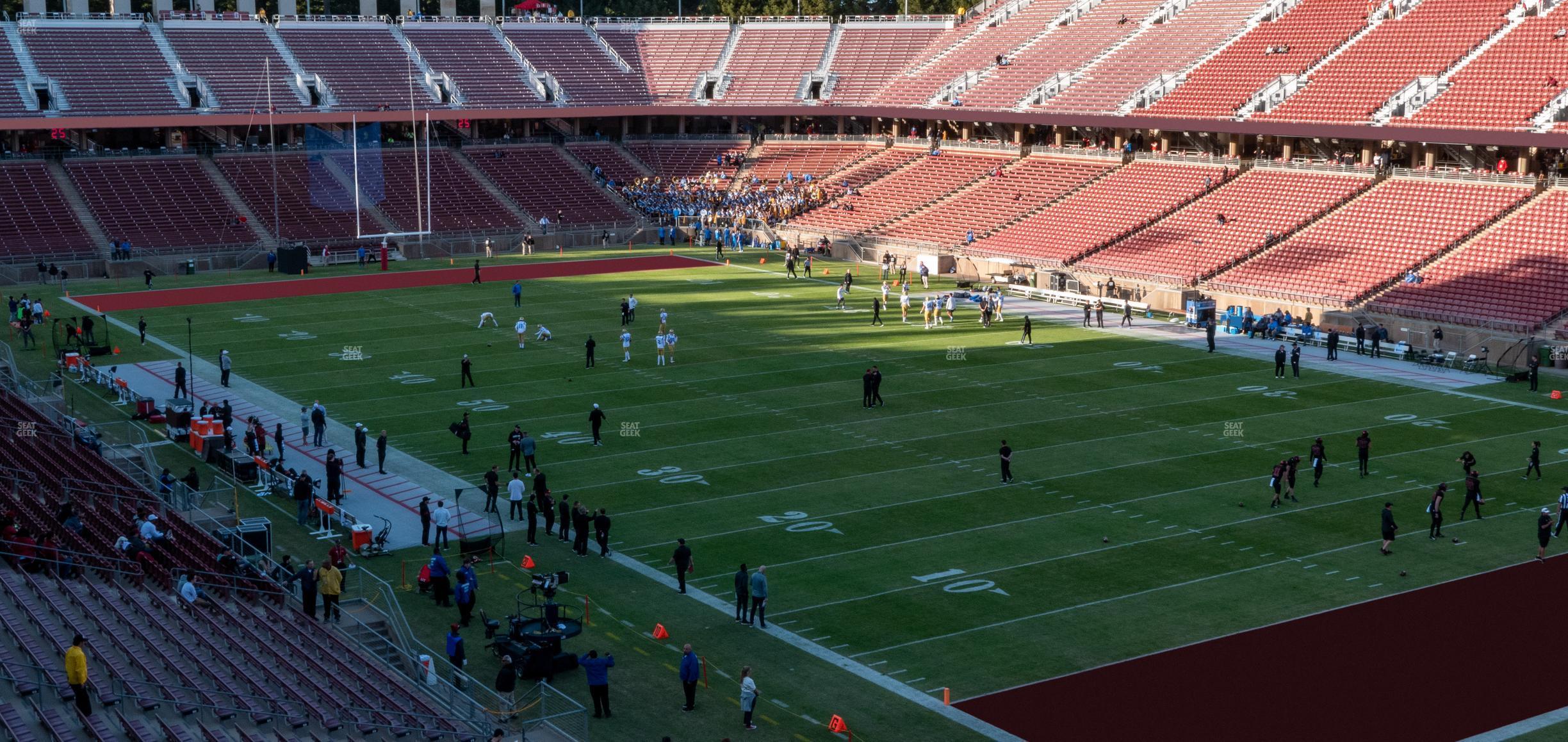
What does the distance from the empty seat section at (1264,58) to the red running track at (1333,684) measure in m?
42.1

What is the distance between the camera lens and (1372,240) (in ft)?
169

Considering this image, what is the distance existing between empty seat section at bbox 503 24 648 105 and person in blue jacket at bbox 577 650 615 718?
215 feet

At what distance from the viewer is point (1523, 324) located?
142 ft

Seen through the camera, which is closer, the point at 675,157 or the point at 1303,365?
the point at 1303,365

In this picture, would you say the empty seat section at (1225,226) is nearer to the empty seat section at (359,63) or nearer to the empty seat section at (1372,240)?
the empty seat section at (1372,240)

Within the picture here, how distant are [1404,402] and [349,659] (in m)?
27.0

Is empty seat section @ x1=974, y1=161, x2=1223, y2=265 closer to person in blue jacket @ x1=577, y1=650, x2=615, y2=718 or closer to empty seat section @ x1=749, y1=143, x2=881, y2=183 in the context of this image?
empty seat section @ x1=749, y1=143, x2=881, y2=183

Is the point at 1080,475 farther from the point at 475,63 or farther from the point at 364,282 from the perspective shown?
the point at 475,63

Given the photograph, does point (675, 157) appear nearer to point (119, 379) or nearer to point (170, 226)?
point (170, 226)

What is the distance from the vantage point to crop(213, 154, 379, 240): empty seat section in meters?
67.9

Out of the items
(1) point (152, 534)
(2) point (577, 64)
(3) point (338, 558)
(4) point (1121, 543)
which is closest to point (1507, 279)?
(4) point (1121, 543)

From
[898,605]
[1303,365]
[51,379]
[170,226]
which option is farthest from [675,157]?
[898,605]

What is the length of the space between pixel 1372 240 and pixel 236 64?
5277 centimetres

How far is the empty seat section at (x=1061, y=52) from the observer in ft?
242
